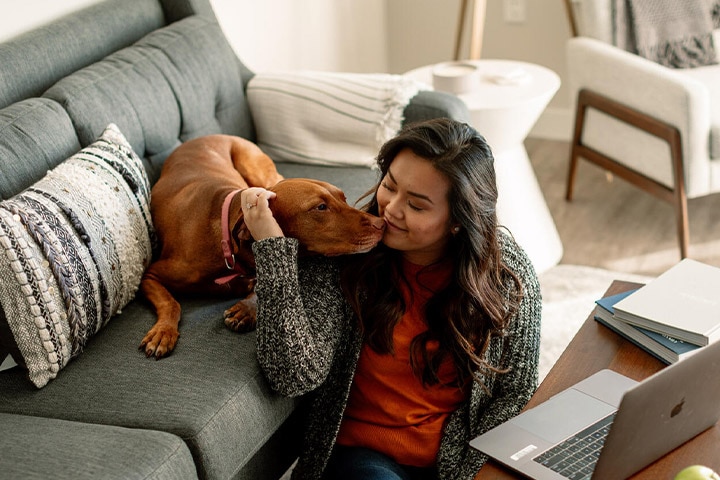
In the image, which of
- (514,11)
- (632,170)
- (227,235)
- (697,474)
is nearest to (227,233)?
(227,235)

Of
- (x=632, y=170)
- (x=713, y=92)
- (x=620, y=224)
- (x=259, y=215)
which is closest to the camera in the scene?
(x=259, y=215)

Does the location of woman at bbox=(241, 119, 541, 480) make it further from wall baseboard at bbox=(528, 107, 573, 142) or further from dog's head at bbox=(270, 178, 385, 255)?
wall baseboard at bbox=(528, 107, 573, 142)

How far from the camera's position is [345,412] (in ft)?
5.38

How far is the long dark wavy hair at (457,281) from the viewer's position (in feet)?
4.89

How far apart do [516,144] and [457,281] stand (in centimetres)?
145

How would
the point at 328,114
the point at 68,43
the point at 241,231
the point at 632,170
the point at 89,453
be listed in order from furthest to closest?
the point at 632,170 → the point at 328,114 → the point at 68,43 → the point at 241,231 → the point at 89,453

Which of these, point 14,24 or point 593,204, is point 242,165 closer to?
point 14,24

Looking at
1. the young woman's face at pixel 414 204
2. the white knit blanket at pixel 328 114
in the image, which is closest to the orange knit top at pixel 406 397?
the young woman's face at pixel 414 204

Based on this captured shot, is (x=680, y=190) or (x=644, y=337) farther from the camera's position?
(x=680, y=190)

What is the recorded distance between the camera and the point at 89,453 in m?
1.39

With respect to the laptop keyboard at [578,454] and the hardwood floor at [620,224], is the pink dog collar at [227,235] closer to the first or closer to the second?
the laptop keyboard at [578,454]

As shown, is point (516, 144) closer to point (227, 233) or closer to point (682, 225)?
point (682, 225)

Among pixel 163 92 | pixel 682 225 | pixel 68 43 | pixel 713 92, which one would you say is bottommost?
pixel 682 225

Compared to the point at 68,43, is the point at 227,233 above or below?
below
